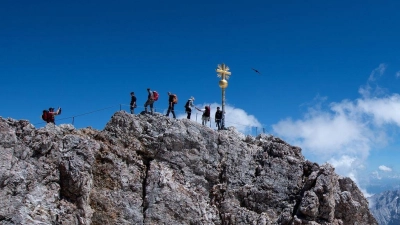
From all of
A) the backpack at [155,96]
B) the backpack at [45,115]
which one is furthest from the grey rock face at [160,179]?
the backpack at [155,96]

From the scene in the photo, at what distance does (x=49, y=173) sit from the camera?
35.2 meters

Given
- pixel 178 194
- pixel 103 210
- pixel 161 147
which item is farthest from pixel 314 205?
pixel 103 210

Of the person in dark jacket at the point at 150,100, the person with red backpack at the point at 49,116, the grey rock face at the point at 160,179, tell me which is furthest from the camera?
the person in dark jacket at the point at 150,100

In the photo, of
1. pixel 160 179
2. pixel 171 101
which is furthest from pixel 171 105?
pixel 160 179

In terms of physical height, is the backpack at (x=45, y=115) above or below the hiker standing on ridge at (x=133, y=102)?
below

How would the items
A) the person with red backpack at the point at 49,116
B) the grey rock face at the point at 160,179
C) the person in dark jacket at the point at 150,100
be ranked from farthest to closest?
1. the person in dark jacket at the point at 150,100
2. the person with red backpack at the point at 49,116
3. the grey rock face at the point at 160,179

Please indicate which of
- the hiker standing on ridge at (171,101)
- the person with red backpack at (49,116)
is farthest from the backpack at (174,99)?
the person with red backpack at (49,116)

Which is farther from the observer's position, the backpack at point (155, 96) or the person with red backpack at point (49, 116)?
the backpack at point (155, 96)

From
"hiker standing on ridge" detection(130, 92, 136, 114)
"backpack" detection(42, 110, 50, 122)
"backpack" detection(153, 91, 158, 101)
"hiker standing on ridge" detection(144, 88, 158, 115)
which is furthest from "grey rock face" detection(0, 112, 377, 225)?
"backpack" detection(153, 91, 158, 101)

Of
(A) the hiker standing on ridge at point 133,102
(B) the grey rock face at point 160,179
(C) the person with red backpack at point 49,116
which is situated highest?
(A) the hiker standing on ridge at point 133,102

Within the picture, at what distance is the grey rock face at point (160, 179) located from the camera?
34688mm

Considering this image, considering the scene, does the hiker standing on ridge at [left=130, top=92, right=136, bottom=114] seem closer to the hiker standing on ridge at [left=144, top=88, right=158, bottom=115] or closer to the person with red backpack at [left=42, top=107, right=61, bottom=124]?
the hiker standing on ridge at [left=144, top=88, right=158, bottom=115]

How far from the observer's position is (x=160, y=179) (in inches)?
1508

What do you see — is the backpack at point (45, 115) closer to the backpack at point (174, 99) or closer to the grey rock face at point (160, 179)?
the grey rock face at point (160, 179)
